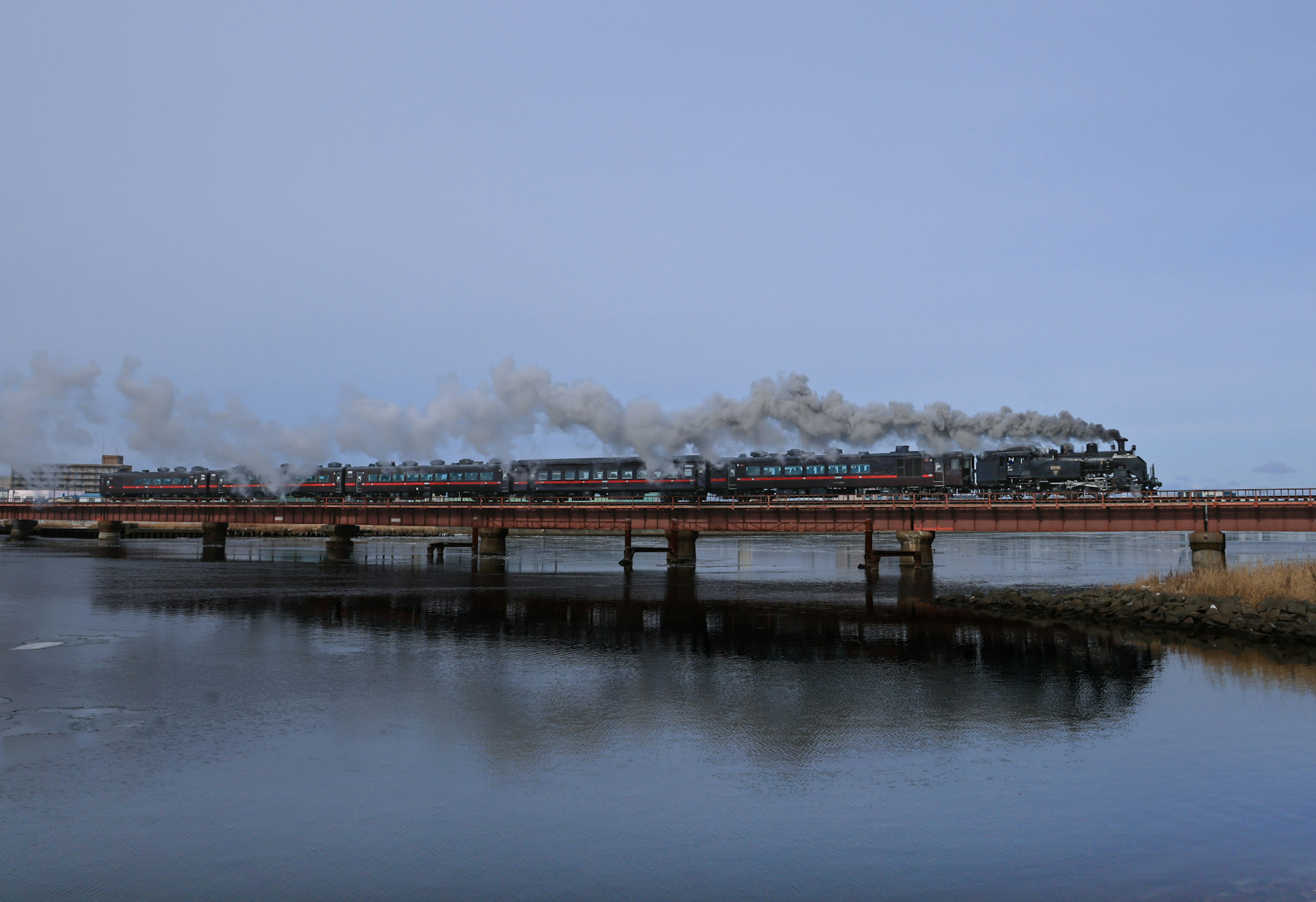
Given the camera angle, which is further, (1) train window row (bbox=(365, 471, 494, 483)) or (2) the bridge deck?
(1) train window row (bbox=(365, 471, 494, 483))

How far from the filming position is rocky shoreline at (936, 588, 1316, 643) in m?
36.4

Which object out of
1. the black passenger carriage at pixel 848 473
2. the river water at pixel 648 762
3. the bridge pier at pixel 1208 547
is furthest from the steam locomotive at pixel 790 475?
the river water at pixel 648 762

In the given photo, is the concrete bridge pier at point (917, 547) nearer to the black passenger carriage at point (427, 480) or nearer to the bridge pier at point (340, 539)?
the black passenger carriage at point (427, 480)

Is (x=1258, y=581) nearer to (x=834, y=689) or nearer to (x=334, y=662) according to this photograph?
(x=834, y=689)

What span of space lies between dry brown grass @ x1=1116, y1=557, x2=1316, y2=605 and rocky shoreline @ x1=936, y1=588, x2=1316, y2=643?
138 centimetres

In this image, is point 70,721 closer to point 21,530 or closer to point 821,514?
point 821,514

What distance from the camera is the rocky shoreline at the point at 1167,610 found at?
119ft

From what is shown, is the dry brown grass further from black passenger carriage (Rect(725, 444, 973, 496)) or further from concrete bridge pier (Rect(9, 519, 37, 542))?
concrete bridge pier (Rect(9, 519, 37, 542))

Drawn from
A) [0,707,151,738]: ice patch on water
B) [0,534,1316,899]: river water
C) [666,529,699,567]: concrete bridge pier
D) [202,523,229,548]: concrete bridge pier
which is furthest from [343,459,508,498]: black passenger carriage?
[0,707,151,738]: ice patch on water

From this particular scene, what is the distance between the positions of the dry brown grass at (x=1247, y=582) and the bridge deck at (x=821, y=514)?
12684mm

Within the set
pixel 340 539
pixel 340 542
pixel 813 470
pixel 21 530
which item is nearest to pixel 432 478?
pixel 340 539

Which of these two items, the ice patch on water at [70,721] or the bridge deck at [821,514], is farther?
the bridge deck at [821,514]

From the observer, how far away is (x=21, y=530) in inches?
5039

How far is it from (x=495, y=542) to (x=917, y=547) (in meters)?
41.0
